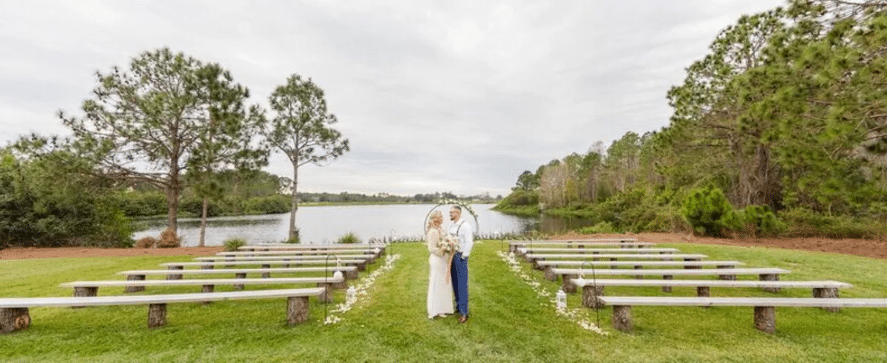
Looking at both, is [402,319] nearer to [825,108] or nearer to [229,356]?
[229,356]

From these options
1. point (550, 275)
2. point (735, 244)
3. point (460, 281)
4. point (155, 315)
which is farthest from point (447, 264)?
point (735, 244)

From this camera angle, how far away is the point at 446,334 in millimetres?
4355

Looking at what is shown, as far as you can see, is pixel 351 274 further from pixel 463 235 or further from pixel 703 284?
pixel 703 284

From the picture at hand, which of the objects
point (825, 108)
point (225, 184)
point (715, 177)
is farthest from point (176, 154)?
point (715, 177)

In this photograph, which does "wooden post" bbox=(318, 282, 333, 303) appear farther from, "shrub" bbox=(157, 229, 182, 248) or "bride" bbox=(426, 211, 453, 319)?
"shrub" bbox=(157, 229, 182, 248)

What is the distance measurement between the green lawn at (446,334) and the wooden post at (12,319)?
116 mm

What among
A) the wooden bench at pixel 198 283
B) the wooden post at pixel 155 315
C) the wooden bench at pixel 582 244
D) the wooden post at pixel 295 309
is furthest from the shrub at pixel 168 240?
the wooden bench at pixel 582 244

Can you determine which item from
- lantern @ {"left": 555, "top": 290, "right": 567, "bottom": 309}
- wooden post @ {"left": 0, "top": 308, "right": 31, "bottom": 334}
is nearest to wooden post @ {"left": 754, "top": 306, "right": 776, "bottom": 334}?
lantern @ {"left": 555, "top": 290, "right": 567, "bottom": 309}

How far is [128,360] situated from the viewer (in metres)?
3.67

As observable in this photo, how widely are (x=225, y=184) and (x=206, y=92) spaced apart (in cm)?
358

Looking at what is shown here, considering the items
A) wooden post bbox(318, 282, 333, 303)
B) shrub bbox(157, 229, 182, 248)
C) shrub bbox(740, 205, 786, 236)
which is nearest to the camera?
wooden post bbox(318, 282, 333, 303)

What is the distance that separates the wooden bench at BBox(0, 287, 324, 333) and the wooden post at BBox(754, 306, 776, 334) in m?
5.49

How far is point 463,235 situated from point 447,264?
0.44 meters

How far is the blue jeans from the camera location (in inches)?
191
